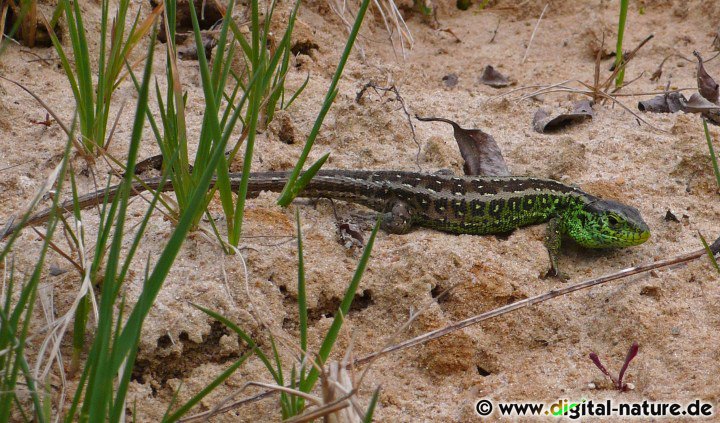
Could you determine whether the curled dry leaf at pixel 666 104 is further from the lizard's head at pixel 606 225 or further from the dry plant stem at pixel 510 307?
the dry plant stem at pixel 510 307

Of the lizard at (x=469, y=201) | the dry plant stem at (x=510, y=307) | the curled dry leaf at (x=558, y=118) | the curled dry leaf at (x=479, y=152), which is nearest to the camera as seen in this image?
the dry plant stem at (x=510, y=307)

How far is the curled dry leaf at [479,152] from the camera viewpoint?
475 cm

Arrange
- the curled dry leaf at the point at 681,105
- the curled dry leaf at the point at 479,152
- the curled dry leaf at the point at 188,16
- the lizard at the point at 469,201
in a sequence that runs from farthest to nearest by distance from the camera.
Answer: the curled dry leaf at the point at 188,16 < the curled dry leaf at the point at 681,105 < the curled dry leaf at the point at 479,152 < the lizard at the point at 469,201

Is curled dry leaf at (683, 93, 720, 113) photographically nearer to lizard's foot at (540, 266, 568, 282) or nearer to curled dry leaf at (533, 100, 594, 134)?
curled dry leaf at (533, 100, 594, 134)

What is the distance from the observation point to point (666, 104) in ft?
18.1

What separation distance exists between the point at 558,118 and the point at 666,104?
990mm

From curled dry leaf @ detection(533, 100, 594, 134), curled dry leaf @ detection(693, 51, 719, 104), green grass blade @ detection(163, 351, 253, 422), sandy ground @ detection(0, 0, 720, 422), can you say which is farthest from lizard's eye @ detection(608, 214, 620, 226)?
green grass blade @ detection(163, 351, 253, 422)

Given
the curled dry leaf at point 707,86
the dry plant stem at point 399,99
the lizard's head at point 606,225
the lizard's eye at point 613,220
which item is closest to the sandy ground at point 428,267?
the dry plant stem at point 399,99

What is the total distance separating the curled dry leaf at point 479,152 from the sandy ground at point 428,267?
127 millimetres

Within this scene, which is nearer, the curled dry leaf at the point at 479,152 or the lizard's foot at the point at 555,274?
the lizard's foot at the point at 555,274

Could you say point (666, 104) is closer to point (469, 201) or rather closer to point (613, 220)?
point (613, 220)

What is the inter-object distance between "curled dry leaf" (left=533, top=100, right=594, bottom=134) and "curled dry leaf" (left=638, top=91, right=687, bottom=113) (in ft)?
1.55

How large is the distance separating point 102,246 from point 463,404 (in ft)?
5.38

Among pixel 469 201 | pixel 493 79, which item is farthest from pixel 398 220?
pixel 493 79
